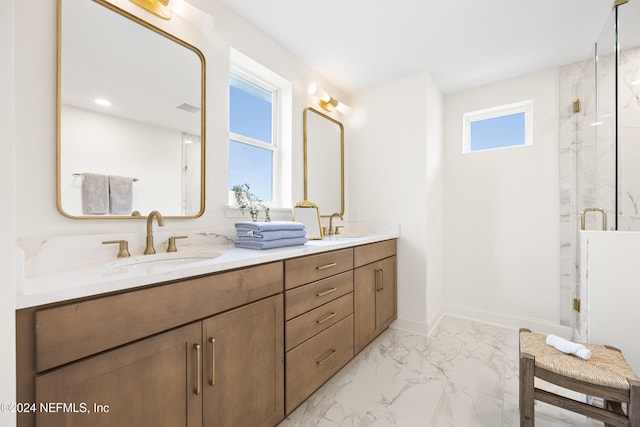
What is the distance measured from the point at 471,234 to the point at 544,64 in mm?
1650

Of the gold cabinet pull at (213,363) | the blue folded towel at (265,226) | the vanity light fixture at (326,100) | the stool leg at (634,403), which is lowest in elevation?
the stool leg at (634,403)

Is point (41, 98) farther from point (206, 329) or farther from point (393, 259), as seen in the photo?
point (393, 259)

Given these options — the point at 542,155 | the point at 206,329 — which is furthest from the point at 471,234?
the point at 206,329

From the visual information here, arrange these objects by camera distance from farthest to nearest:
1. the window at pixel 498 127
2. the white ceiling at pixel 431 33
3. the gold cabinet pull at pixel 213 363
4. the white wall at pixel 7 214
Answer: the window at pixel 498 127 < the white ceiling at pixel 431 33 < the gold cabinet pull at pixel 213 363 < the white wall at pixel 7 214

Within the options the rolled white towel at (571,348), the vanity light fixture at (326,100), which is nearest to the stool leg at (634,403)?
the rolled white towel at (571,348)

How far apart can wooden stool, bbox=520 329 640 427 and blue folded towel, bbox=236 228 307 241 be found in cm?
131

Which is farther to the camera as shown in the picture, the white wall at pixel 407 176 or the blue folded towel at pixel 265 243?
the white wall at pixel 407 176

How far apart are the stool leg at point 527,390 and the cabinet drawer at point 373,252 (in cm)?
106

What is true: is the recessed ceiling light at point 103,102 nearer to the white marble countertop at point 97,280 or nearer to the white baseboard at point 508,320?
the white marble countertop at point 97,280

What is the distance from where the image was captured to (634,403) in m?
1.09

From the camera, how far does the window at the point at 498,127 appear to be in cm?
274

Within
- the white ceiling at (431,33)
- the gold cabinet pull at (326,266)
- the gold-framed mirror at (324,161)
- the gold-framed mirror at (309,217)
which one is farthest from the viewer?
the gold-framed mirror at (324,161)

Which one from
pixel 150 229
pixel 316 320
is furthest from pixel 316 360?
pixel 150 229

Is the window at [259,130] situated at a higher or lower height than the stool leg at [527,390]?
higher
